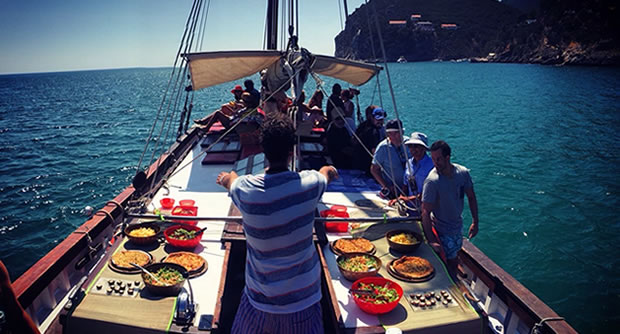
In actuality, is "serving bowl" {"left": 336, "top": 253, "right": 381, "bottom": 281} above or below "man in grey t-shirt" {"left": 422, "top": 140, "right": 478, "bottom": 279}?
below

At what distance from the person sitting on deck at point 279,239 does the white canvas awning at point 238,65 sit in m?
4.47

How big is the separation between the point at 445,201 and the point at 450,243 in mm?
476

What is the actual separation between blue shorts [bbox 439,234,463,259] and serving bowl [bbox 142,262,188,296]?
2594mm

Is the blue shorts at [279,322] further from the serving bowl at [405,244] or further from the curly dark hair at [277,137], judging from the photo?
the serving bowl at [405,244]

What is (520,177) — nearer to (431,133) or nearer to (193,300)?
(431,133)

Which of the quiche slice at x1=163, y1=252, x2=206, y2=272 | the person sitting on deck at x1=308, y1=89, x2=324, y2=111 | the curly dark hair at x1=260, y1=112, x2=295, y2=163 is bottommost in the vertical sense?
the quiche slice at x1=163, y1=252, x2=206, y2=272

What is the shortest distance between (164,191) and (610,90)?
46884 millimetres

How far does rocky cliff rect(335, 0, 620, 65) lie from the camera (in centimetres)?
7250

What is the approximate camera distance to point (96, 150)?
19406 millimetres

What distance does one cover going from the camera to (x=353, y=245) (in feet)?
13.2

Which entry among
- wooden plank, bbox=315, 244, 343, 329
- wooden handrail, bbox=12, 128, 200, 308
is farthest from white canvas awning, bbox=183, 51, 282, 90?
wooden plank, bbox=315, 244, 343, 329

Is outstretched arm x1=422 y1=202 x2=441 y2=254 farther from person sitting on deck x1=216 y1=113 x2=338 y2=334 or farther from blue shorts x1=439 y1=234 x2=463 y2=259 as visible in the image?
person sitting on deck x1=216 y1=113 x2=338 y2=334

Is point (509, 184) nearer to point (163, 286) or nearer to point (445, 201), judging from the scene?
point (445, 201)

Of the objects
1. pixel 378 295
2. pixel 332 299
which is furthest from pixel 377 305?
pixel 332 299
